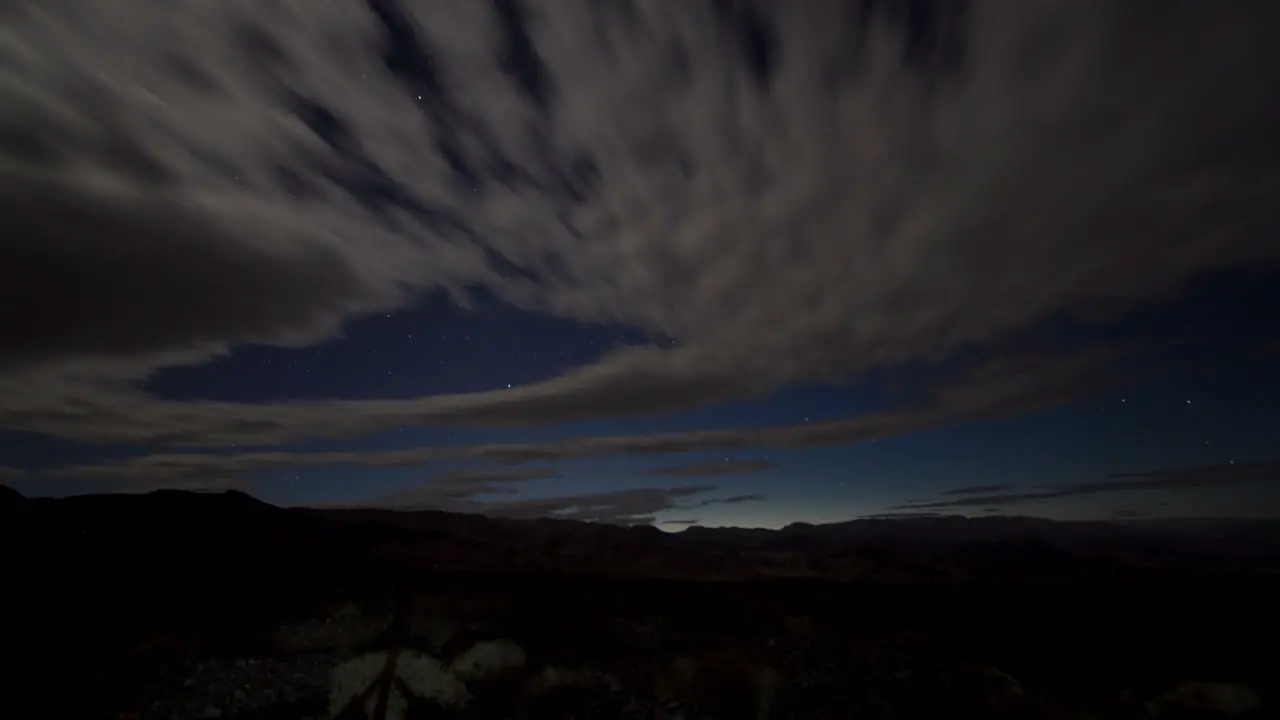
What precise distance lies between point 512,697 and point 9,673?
22.8 m

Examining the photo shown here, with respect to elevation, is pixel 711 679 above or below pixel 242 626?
below

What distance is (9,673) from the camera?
2677 cm

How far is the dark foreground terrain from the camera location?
1122 inches

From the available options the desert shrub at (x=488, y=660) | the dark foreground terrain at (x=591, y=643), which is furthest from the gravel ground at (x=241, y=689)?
the desert shrub at (x=488, y=660)

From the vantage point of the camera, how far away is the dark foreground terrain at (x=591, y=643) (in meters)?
28.5

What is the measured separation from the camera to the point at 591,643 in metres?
35.2

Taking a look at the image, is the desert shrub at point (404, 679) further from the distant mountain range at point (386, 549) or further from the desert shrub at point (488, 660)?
the distant mountain range at point (386, 549)

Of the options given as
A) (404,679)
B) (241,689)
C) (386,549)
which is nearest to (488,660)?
(404,679)

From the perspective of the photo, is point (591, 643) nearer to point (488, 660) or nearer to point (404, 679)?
point (488, 660)

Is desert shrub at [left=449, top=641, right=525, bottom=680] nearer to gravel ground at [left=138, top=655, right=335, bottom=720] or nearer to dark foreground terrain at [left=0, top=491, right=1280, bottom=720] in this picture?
dark foreground terrain at [left=0, top=491, right=1280, bottom=720]

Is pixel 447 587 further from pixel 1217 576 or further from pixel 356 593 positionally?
pixel 1217 576

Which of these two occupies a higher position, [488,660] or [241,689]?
[488,660]

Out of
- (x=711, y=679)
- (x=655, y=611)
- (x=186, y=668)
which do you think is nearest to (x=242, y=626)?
(x=186, y=668)

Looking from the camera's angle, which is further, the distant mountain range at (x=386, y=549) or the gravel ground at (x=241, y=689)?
the distant mountain range at (x=386, y=549)
